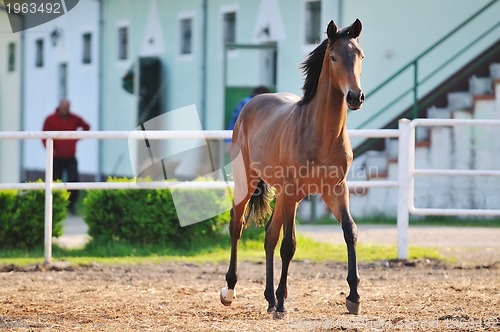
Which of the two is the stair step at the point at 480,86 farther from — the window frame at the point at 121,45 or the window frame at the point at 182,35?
the window frame at the point at 121,45

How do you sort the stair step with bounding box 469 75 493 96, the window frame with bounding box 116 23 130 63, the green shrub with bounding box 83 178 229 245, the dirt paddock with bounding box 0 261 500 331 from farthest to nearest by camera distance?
1. the window frame with bounding box 116 23 130 63
2. the stair step with bounding box 469 75 493 96
3. the green shrub with bounding box 83 178 229 245
4. the dirt paddock with bounding box 0 261 500 331

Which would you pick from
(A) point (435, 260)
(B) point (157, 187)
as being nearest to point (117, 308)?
(B) point (157, 187)

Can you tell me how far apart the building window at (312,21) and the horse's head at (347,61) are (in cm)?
1198

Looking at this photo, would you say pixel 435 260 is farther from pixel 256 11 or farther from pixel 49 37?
pixel 49 37

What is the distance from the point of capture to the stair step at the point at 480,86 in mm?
15188

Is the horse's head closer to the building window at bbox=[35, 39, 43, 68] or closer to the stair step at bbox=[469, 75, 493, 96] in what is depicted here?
→ the stair step at bbox=[469, 75, 493, 96]

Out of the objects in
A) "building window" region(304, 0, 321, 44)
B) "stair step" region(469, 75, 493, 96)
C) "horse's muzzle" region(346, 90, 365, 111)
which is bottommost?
"horse's muzzle" region(346, 90, 365, 111)

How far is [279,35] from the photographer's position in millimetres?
19141

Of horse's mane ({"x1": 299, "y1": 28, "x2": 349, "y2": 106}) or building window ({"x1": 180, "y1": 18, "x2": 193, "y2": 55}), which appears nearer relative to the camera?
horse's mane ({"x1": 299, "y1": 28, "x2": 349, "y2": 106})

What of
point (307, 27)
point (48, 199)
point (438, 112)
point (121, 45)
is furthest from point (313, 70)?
point (121, 45)

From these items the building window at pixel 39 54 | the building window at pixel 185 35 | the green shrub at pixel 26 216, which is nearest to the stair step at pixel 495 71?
the green shrub at pixel 26 216

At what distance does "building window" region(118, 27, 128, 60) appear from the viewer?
81.1ft

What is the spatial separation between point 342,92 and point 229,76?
13962 millimetres
